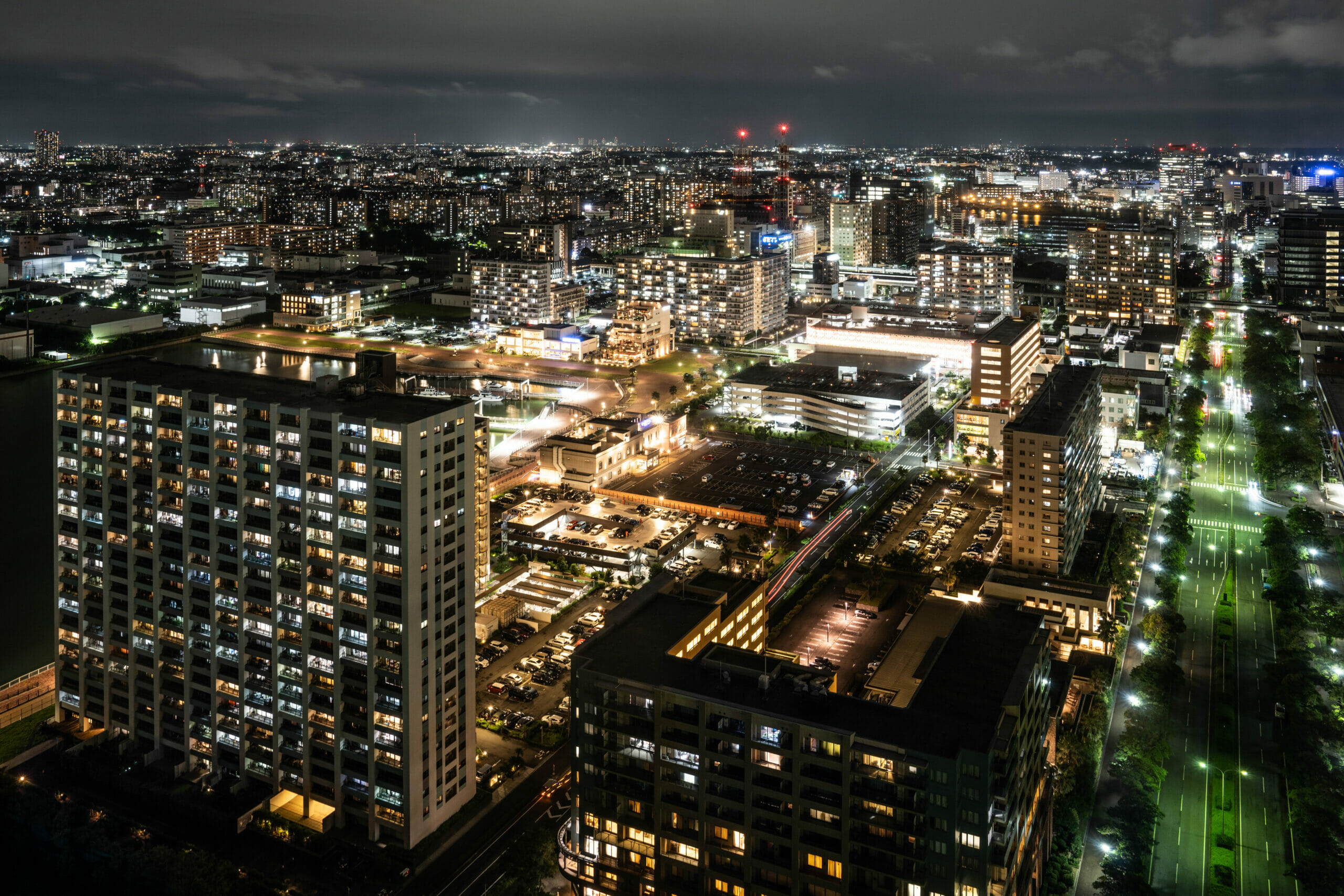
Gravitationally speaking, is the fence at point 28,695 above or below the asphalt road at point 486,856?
above

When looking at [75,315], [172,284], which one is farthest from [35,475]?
[172,284]

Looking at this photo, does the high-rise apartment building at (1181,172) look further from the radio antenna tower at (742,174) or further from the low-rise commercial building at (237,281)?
the low-rise commercial building at (237,281)

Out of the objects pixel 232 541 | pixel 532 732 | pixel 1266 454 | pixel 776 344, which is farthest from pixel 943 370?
pixel 232 541

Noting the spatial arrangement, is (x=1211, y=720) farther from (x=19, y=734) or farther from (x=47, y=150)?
(x=47, y=150)

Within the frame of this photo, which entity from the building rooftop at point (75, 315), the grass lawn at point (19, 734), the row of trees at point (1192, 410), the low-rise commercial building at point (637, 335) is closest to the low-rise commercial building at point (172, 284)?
the building rooftop at point (75, 315)

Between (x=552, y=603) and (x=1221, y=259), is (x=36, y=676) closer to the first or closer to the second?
(x=552, y=603)

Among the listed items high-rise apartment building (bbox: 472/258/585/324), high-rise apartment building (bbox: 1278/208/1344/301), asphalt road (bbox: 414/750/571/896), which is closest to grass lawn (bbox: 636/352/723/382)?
high-rise apartment building (bbox: 472/258/585/324)
